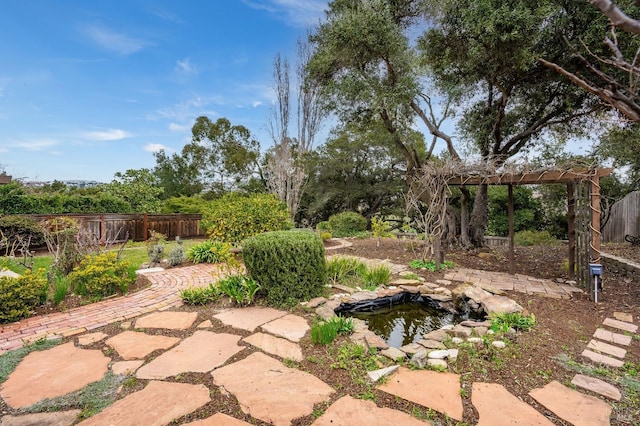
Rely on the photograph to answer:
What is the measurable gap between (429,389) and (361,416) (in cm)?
58

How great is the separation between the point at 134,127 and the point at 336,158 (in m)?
7.56

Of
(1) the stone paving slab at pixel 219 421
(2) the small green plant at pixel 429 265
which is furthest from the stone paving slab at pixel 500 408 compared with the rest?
(2) the small green plant at pixel 429 265

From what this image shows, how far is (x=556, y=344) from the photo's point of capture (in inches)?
107

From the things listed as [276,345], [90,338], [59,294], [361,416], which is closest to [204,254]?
[59,294]

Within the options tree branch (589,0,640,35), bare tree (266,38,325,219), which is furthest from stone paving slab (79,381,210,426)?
bare tree (266,38,325,219)

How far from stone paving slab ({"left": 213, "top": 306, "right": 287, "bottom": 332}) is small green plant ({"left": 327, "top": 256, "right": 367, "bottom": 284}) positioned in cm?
142

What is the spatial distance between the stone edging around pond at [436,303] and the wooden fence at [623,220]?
5.68 m

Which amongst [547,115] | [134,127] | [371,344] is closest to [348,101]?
[547,115]

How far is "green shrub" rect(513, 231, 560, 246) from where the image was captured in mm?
9342

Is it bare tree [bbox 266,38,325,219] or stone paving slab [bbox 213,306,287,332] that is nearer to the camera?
stone paving slab [bbox 213,306,287,332]

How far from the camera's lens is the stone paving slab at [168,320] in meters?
3.12

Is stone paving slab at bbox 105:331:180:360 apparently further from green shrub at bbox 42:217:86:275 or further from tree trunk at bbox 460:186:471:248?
tree trunk at bbox 460:186:471:248

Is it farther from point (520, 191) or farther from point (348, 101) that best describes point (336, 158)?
point (520, 191)

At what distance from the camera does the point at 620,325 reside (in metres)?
3.23
